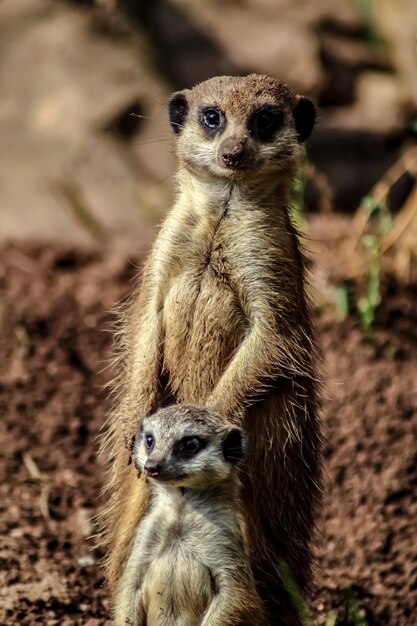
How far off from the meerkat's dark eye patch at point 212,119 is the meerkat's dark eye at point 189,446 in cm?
151

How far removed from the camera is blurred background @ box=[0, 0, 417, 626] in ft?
20.1

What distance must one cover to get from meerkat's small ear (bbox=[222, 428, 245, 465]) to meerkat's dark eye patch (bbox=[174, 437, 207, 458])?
4.5 inches

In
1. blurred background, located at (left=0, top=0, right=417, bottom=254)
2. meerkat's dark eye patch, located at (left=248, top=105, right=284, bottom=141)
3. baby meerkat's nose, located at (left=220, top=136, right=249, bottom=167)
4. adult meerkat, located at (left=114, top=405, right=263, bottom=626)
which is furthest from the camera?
blurred background, located at (left=0, top=0, right=417, bottom=254)

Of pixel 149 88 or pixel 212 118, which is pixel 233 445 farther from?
pixel 149 88

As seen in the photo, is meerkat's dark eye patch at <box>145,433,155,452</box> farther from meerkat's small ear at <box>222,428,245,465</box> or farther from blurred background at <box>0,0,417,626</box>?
blurred background at <box>0,0,417,626</box>

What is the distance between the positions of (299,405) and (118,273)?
3.53 meters

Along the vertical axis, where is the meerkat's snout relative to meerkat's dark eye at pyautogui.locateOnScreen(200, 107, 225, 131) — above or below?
below

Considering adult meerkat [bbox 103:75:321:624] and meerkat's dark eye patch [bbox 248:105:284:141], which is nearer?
adult meerkat [bbox 103:75:321:624]

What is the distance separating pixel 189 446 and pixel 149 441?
0.18 m

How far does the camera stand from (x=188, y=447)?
14.7 feet

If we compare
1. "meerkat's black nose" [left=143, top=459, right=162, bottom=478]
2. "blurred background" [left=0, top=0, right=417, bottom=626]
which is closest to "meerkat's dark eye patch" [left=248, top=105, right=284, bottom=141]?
"blurred background" [left=0, top=0, right=417, bottom=626]

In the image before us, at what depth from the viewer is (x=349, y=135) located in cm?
1042

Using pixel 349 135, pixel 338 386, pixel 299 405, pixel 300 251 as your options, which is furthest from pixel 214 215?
pixel 349 135

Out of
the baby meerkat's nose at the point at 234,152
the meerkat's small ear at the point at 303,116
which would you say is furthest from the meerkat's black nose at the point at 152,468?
the meerkat's small ear at the point at 303,116
